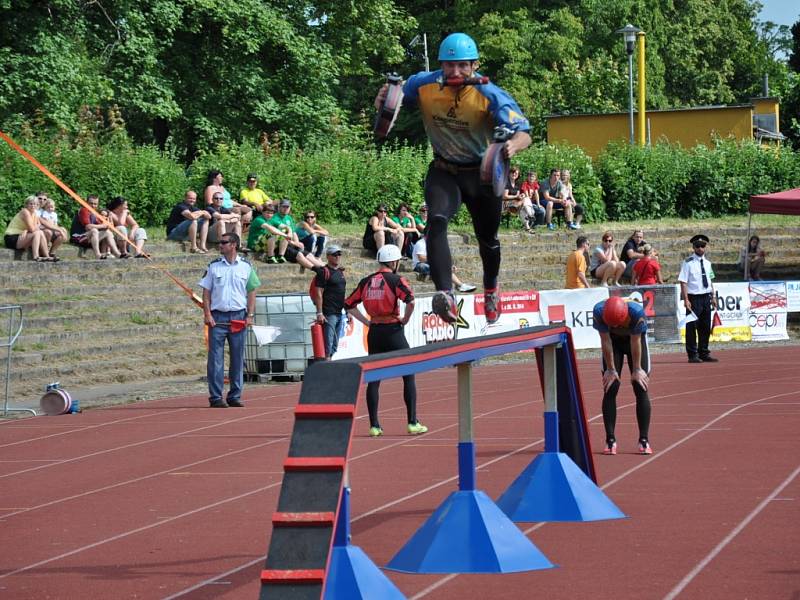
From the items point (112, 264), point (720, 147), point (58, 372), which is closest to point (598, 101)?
point (720, 147)

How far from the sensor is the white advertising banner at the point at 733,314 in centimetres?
2812

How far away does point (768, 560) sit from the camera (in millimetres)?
8547

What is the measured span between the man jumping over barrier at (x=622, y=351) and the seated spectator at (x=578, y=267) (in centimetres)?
1332

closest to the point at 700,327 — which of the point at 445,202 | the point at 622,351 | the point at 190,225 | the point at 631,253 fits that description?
the point at 631,253

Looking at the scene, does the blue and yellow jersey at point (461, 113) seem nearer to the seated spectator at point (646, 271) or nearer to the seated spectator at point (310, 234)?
the seated spectator at point (646, 271)

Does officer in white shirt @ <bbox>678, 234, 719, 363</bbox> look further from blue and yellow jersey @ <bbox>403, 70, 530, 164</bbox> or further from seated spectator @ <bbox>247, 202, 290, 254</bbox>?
blue and yellow jersey @ <bbox>403, 70, 530, 164</bbox>

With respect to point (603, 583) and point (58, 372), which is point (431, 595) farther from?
point (58, 372)

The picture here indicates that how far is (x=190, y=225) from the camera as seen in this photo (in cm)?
2677

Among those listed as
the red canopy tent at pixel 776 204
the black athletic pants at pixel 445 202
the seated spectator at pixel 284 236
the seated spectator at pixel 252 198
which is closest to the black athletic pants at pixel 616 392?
the black athletic pants at pixel 445 202

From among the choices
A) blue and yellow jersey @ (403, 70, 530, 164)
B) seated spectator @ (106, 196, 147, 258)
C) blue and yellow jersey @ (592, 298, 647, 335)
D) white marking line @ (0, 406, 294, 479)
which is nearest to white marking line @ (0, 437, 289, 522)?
white marking line @ (0, 406, 294, 479)

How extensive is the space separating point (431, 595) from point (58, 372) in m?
14.0

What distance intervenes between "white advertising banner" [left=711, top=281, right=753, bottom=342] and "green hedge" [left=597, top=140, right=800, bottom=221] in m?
11.7

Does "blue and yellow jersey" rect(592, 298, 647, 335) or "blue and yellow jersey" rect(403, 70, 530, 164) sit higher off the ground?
"blue and yellow jersey" rect(403, 70, 530, 164)

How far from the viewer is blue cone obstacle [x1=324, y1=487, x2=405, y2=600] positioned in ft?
22.2
